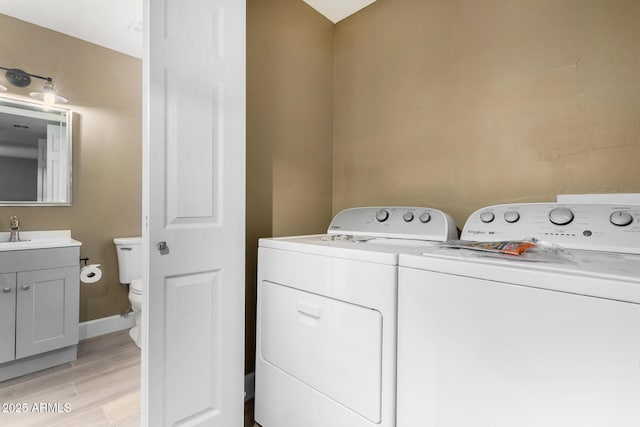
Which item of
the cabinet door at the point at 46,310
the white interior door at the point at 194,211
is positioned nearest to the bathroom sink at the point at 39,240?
the cabinet door at the point at 46,310

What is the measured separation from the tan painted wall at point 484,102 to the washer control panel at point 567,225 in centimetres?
22

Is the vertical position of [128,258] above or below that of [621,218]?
below

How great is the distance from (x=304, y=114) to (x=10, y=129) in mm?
2265

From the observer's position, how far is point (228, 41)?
132cm

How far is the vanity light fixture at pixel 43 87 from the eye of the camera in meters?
2.13

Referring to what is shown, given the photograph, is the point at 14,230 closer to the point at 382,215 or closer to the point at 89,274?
the point at 89,274

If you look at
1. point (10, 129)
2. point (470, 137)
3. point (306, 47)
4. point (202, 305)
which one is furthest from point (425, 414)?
point (10, 129)

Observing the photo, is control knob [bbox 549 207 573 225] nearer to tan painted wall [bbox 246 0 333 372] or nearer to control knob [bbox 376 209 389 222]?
control knob [bbox 376 209 389 222]

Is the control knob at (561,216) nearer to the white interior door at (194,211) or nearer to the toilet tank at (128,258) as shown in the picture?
the white interior door at (194,211)

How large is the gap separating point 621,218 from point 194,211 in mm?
1517

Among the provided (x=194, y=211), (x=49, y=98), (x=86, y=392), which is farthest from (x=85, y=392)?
(x=49, y=98)

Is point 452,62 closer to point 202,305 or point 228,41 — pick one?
point 228,41

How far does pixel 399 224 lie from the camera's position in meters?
1.40

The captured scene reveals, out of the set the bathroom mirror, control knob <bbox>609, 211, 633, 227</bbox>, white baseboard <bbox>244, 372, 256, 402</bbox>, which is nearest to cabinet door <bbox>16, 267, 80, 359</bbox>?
the bathroom mirror
